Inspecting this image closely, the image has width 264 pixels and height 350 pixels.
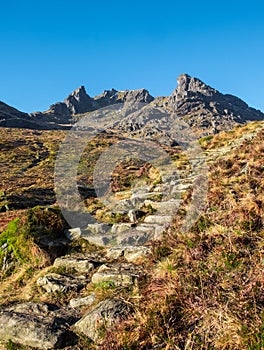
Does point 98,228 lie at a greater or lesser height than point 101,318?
greater

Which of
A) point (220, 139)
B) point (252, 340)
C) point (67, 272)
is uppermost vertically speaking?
point (220, 139)

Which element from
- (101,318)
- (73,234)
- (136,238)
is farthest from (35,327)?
(73,234)

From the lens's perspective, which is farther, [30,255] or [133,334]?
[30,255]

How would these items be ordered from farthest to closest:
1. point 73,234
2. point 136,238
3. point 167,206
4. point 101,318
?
point 167,206
point 73,234
point 136,238
point 101,318

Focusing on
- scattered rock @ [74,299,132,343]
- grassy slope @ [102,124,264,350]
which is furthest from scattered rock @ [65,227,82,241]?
scattered rock @ [74,299,132,343]

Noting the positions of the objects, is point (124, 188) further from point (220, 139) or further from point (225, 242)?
point (225, 242)

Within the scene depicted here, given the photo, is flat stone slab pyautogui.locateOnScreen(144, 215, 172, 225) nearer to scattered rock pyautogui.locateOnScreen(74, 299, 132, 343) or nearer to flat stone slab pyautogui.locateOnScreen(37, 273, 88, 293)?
flat stone slab pyautogui.locateOnScreen(37, 273, 88, 293)

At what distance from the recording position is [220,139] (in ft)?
62.2

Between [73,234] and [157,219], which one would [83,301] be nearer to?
[73,234]

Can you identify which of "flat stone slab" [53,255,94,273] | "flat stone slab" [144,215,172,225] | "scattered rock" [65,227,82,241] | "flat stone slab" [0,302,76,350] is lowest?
"flat stone slab" [0,302,76,350]

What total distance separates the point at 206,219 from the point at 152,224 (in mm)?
2198

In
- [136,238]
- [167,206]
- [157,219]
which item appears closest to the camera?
[136,238]

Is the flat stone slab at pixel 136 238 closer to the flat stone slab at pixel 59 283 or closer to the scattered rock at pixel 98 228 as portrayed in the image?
the scattered rock at pixel 98 228

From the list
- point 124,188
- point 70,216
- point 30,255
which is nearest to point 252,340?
point 30,255
